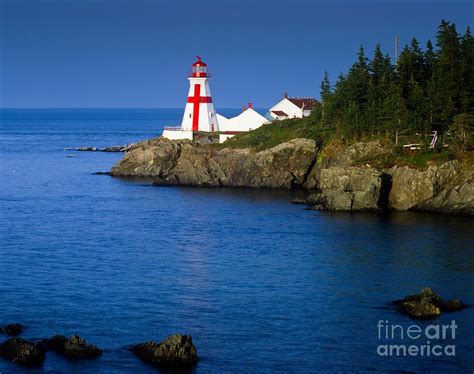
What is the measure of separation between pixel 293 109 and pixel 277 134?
2358cm

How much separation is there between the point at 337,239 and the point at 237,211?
1522cm

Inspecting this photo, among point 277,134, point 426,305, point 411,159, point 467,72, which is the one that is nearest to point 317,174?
point 277,134

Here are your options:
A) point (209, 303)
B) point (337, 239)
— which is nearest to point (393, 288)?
point (209, 303)

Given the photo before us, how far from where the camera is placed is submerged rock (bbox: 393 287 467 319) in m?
42.7

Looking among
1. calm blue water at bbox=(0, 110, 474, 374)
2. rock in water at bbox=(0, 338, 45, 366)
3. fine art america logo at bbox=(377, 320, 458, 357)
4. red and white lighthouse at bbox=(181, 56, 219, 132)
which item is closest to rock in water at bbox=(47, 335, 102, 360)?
calm blue water at bbox=(0, 110, 474, 374)

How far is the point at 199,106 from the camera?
117 meters

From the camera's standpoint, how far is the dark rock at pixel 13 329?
40222 mm

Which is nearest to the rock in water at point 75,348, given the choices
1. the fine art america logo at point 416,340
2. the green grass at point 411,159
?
the fine art america logo at point 416,340

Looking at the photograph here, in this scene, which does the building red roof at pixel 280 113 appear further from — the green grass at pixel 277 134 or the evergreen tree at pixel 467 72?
the evergreen tree at pixel 467 72

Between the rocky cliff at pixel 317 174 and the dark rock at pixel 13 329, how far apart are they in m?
37.4

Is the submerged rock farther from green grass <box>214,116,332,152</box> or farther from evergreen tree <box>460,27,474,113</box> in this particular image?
green grass <box>214,116,332,152</box>

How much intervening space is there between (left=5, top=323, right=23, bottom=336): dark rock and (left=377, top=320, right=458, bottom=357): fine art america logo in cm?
1536

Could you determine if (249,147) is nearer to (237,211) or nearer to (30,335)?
(237,211)

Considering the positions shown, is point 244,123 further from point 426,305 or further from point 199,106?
point 426,305
